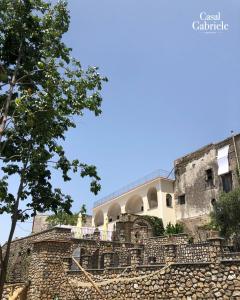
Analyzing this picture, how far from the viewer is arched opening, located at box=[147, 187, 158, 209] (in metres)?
31.8

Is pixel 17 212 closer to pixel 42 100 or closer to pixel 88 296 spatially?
pixel 42 100

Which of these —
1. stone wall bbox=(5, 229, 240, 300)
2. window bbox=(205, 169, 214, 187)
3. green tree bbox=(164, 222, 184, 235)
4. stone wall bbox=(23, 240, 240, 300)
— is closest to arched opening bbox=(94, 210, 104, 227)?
green tree bbox=(164, 222, 184, 235)

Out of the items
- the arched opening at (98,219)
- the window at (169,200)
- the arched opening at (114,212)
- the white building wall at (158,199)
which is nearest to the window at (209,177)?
the white building wall at (158,199)

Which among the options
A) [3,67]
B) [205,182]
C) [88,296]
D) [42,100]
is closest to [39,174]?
[42,100]

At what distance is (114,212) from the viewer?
121ft

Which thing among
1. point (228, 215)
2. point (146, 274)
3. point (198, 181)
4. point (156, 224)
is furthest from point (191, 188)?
point (146, 274)

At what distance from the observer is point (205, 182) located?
28547 millimetres

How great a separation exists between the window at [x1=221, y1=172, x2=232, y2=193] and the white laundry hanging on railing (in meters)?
0.35

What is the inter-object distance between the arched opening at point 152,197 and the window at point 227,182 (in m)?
7.38

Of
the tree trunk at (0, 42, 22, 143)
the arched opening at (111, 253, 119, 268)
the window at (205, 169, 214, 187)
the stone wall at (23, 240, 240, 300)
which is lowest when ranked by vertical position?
the stone wall at (23, 240, 240, 300)

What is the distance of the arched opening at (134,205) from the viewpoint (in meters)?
33.6

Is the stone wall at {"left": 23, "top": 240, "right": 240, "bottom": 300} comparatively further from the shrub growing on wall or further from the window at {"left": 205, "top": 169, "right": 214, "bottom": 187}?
the window at {"left": 205, "top": 169, "right": 214, "bottom": 187}

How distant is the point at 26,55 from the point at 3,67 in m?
0.69

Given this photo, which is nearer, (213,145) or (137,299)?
(137,299)
